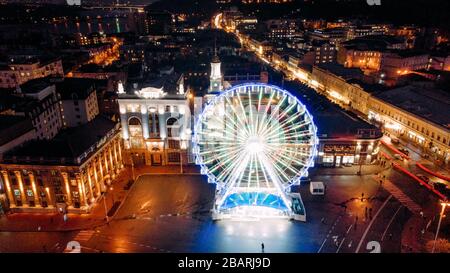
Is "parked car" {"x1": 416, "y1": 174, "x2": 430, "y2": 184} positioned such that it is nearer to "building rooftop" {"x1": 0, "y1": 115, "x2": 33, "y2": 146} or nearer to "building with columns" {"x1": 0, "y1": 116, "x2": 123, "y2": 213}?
"building with columns" {"x1": 0, "y1": 116, "x2": 123, "y2": 213}

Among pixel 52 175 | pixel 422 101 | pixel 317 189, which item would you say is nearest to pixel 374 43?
pixel 422 101

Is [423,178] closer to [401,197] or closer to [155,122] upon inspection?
[401,197]

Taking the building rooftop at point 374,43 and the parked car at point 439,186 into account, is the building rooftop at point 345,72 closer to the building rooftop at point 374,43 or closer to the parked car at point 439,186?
the building rooftop at point 374,43

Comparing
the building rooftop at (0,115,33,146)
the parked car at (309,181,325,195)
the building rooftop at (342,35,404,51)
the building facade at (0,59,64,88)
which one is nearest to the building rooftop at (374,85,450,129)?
the parked car at (309,181,325,195)

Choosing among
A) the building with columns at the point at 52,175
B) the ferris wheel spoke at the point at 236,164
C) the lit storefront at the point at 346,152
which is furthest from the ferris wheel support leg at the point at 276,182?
the building with columns at the point at 52,175

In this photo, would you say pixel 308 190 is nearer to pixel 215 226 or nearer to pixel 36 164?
pixel 215 226

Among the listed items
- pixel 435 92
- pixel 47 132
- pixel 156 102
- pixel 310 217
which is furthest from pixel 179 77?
pixel 435 92
